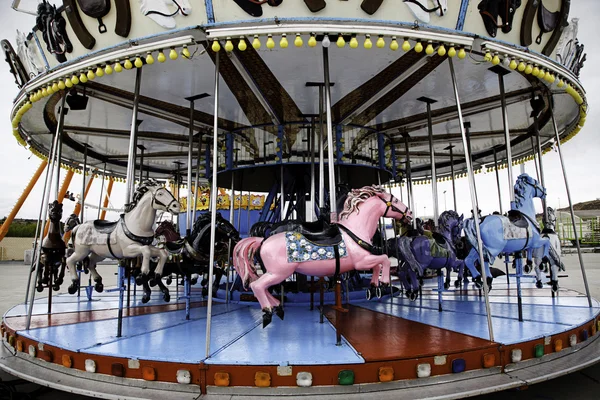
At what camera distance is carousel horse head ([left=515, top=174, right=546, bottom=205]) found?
7.09 meters

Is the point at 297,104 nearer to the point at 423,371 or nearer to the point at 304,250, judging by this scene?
the point at 304,250

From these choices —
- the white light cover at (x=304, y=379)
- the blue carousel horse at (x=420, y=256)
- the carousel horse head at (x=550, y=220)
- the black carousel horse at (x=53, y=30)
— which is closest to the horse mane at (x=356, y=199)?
the white light cover at (x=304, y=379)

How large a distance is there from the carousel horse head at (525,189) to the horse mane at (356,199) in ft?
10.4

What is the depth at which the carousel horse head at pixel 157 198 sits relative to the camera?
18.8 feet

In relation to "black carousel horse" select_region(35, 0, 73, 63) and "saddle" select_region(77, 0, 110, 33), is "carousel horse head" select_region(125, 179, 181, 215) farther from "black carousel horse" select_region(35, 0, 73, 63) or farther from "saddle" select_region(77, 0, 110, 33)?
"saddle" select_region(77, 0, 110, 33)

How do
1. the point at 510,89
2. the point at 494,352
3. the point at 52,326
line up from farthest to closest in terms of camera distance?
the point at 510,89
the point at 52,326
the point at 494,352

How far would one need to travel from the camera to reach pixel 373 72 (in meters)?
6.89

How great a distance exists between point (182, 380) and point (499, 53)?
16.3 ft

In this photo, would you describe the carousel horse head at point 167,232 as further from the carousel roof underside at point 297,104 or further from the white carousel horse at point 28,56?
the white carousel horse at point 28,56

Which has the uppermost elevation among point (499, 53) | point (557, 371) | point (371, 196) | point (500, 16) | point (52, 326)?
point (500, 16)

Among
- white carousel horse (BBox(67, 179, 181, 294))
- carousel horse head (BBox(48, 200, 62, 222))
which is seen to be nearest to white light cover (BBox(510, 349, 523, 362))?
white carousel horse (BBox(67, 179, 181, 294))

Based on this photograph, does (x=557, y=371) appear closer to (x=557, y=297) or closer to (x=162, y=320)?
(x=557, y=297)

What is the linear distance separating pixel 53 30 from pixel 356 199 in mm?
4310

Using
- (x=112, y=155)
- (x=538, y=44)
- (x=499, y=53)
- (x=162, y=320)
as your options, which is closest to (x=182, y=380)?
(x=162, y=320)
